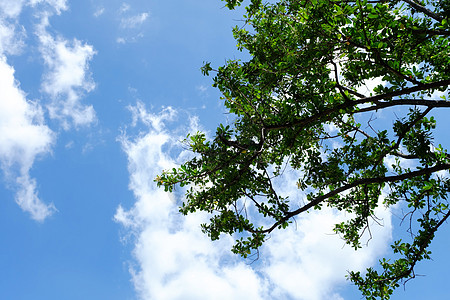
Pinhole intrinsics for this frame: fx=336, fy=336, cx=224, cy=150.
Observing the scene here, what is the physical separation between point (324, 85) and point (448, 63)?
3633 mm

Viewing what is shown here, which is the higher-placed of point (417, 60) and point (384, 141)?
point (417, 60)

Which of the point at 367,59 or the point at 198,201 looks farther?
the point at 198,201

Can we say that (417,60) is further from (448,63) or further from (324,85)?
(324,85)

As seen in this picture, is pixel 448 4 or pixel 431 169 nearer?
pixel 448 4

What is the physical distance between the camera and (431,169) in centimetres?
Answer: 712

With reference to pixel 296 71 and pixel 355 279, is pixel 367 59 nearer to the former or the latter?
pixel 296 71

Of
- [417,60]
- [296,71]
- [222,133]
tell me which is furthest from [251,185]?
[417,60]

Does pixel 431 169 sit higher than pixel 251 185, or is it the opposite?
pixel 251 185

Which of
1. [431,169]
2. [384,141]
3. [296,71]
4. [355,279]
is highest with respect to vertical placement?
[296,71]

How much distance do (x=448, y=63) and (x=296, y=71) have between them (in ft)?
12.9

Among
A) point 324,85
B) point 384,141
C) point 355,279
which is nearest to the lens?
point 324,85

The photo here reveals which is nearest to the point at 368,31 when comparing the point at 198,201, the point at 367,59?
the point at 367,59

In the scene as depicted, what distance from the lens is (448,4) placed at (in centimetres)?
655

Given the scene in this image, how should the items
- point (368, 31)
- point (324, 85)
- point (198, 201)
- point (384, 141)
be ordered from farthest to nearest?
1. point (198, 201)
2. point (384, 141)
3. point (324, 85)
4. point (368, 31)
